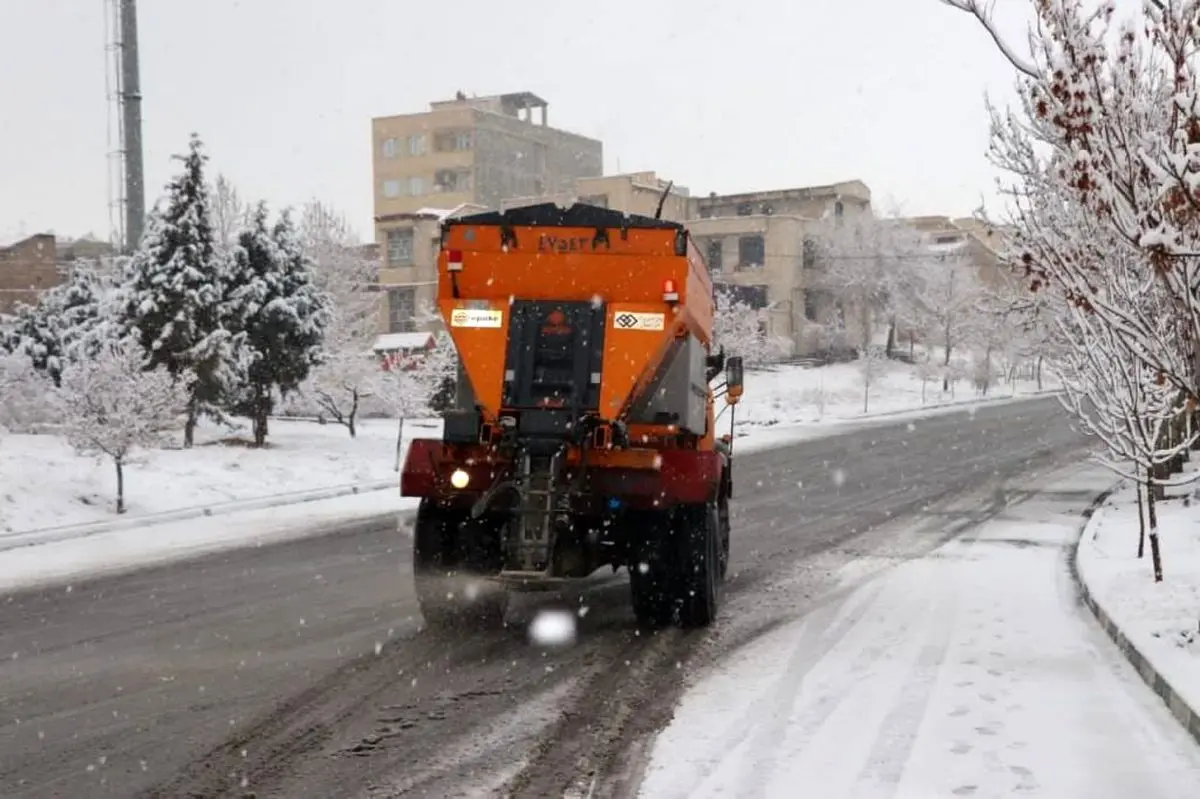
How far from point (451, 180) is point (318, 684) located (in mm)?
85531

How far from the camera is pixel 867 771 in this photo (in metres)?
5.48

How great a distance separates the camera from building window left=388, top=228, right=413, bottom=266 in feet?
222

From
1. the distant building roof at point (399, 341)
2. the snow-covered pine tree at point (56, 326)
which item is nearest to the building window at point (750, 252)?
the distant building roof at point (399, 341)

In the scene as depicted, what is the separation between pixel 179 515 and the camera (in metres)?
16.8

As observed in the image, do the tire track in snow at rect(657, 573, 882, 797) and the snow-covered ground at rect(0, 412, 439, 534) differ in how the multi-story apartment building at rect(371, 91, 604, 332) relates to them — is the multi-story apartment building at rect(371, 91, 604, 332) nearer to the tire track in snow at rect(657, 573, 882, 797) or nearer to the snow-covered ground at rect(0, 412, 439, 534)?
the snow-covered ground at rect(0, 412, 439, 534)

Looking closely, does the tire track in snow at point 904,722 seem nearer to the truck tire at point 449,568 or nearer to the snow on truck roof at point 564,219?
the truck tire at point 449,568

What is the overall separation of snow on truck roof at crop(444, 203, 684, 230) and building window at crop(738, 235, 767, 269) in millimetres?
58496

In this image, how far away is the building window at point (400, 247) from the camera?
222 ft

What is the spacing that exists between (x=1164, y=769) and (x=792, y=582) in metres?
5.98

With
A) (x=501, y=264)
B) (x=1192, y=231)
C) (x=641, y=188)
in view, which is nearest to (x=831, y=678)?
(x=1192, y=231)

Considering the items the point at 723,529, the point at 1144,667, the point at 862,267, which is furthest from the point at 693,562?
the point at 862,267

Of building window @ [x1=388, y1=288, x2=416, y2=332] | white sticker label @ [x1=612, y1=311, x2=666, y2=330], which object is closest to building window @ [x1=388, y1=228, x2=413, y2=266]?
building window @ [x1=388, y1=288, x2=416, y2=332]

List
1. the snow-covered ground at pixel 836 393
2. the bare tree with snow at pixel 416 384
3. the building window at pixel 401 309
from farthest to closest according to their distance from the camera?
the building window at pixel 401 309
the snow-covered ground at pixel 836 393
the bare tree with snow at pixel 416 384

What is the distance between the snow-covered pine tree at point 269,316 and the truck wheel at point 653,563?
1948 cm
